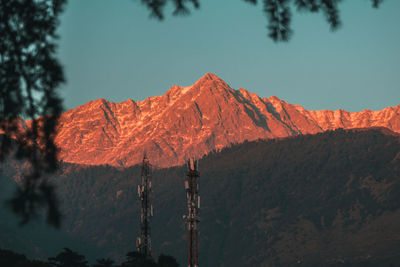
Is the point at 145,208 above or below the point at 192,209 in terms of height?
above

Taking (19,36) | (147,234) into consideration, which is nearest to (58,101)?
(19,36)

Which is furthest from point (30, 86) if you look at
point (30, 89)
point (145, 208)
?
point (145, 208)

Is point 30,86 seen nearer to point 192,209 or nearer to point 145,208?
point 192,209

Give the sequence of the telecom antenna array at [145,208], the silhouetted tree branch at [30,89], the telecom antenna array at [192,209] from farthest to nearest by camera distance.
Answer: the telecom antenna array at [145,208] < the telecom antenna array at [192,209] < the silhouetted tree branch at [30,89]

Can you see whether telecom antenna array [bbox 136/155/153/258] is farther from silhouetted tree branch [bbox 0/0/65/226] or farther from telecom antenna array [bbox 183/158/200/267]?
silhouetted tree branch [bbox 0/0/65/226]

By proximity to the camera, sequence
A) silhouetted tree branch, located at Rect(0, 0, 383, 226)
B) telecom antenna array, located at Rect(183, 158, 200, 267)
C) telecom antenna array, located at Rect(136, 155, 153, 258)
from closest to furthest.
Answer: silhouetted tree branch, located at Rect(0, 0, 383, 226) < telecom antenna array, located at Rect(183, 158, 200, 267) < telecom antenna array, located at Rect(136, 155, 153, 258)

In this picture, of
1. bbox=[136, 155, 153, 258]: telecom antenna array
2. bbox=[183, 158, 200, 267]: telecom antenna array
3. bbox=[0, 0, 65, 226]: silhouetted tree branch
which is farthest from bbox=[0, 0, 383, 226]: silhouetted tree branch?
bbox=[136, 155, 153, 258]: telecom antenna array

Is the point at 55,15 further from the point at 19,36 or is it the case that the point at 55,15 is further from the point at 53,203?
the point at 53,203

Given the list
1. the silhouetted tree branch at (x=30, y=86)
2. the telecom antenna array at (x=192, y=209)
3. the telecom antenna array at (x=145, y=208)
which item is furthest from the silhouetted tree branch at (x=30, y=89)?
the telecom antenna array at (x=145, y=208)

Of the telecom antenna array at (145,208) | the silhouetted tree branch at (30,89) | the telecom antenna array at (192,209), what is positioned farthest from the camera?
the telecom antenna array at (145,208)

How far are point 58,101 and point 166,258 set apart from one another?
170 m

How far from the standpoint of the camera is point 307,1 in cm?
892

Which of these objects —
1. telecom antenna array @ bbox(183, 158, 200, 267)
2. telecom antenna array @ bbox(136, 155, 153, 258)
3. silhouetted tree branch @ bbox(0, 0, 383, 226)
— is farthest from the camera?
telecom antenna array @ bbox(136, 155, 153, 258)

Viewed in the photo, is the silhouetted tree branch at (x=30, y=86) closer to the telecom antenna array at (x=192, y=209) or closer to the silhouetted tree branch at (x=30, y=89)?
the silhouetted tree branch at (x=30, y=89)
